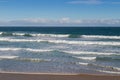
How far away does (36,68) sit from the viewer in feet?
41.6

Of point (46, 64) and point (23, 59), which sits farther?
point (23, 59)

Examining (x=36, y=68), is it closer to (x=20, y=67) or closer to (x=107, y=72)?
(x=20, y=67)

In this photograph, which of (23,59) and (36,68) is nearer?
(36,68)

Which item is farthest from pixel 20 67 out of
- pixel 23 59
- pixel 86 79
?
pixel 86 79

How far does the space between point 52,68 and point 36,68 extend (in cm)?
71

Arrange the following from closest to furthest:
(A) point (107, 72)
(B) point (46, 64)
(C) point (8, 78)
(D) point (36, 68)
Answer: (C) point (8, 78), (A) point (107, 72), (D) point (36, 68), (B) point (46, 64)

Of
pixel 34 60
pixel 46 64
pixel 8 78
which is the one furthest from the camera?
pixel 34 60

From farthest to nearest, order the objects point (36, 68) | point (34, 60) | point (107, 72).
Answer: point (34, 60)
point (36, 68)
point (107, 72)

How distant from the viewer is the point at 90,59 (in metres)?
15.8

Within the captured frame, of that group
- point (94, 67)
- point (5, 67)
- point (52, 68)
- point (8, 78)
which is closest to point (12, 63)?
point (5, 67)

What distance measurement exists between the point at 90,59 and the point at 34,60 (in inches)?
123

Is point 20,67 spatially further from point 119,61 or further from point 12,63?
point 119,61

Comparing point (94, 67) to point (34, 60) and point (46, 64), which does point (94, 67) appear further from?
point (34, 60)

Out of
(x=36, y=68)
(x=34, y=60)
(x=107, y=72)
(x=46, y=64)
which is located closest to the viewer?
(x=107, y=72)
